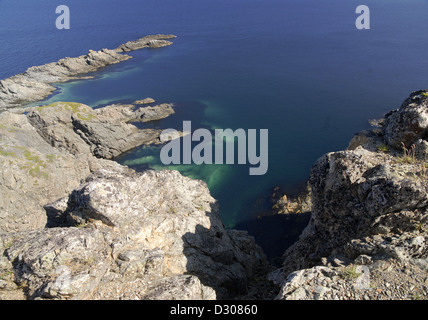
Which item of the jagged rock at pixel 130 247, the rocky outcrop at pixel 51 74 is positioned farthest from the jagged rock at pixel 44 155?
the rocky outcrop at pixel 51 74

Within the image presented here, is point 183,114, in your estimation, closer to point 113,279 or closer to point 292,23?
point 113,279

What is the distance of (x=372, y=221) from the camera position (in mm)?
13633

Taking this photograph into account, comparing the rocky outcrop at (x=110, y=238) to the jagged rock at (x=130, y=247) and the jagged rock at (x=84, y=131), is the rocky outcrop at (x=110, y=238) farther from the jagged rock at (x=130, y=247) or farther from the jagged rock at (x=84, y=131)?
the jagged rock at (x=84, y=131)

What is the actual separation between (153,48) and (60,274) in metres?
128

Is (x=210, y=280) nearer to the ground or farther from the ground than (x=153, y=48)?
nearer to the ground

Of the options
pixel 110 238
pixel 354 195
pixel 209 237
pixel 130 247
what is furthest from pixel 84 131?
pixel 354 195

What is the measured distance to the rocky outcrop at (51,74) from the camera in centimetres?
7956

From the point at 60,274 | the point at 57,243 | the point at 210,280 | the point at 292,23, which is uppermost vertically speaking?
the point at 292,23

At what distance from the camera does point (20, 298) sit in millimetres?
11375

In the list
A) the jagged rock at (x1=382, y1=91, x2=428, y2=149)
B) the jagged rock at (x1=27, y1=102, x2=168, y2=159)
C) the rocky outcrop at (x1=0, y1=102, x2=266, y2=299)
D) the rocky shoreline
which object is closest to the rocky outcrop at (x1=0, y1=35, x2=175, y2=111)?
the jagged rock at (x1=27, y1=102, x2=168, y2=159)

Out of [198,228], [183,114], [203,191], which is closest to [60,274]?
[198,228]

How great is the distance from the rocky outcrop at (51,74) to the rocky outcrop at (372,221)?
8648cm

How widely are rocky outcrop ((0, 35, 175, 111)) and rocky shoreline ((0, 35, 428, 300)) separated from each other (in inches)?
2582

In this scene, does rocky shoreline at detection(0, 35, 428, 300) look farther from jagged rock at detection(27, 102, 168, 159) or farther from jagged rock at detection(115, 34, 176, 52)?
jagged rock at detection(115, 34, 176, 52)
